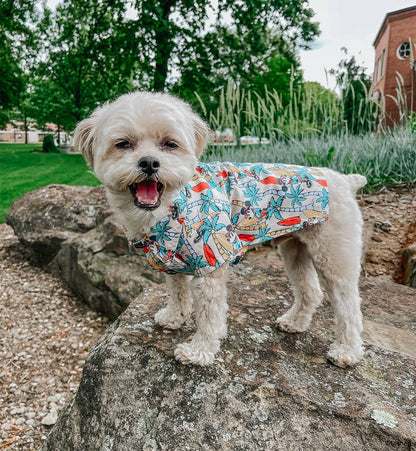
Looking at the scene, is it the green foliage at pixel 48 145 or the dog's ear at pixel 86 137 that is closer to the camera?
the dog's ear at pixel 86 137

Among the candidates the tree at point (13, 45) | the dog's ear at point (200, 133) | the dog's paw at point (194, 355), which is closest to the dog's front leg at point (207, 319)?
the dog's paw at point (194, 355)

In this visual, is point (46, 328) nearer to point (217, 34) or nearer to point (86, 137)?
point (86, 137)

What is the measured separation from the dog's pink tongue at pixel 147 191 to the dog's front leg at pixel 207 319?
57 centimetres

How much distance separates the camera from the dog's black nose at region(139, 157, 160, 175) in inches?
78.5

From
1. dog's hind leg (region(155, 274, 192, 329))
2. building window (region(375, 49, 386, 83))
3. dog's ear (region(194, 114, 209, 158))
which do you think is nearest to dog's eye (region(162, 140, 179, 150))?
dog's ear (region(194, 114, 209, 158))

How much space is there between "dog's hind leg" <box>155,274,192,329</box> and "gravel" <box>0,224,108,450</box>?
1420 millimetres

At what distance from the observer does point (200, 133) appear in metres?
2.49

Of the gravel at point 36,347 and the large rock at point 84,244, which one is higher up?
the large rock at point 84,244

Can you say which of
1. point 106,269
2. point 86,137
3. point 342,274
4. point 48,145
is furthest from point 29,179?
point 48,145

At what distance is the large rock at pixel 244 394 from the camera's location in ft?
6.24

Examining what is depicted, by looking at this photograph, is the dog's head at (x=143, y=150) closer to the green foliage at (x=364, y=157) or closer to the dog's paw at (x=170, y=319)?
the dog's paw at (x=170, y=319)

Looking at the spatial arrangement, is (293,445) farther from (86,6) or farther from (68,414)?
(86,6)

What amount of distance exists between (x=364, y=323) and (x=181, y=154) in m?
2.01

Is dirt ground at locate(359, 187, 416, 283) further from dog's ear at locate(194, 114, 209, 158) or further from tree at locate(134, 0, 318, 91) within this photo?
tree at locate(134, 0, 318, 91)
